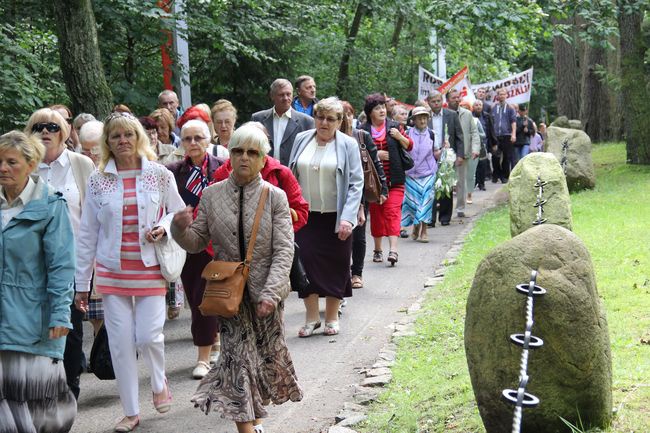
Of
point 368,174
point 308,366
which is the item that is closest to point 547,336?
point 308,366

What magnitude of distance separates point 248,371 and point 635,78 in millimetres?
17598

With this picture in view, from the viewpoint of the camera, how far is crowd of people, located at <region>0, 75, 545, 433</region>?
5.91 metres

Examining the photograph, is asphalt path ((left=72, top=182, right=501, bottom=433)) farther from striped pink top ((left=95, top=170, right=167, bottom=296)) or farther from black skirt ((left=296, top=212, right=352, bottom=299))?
striped pink top ((left=95, top=170, right=167, bottom=296))

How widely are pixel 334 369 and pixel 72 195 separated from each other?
2.52 m

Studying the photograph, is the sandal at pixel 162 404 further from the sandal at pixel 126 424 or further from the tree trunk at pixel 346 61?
the tree trunk at pixel 346 61

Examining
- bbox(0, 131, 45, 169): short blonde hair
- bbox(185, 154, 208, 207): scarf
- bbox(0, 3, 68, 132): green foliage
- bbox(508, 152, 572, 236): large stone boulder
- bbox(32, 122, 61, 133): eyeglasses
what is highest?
bbox(0, 3, 68, 132): green foliage

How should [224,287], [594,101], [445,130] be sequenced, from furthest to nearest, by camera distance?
[594,101] < [445,130] < [224,287]

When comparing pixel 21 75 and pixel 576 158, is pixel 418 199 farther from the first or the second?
pixel 21 75

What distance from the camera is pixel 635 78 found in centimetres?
2214

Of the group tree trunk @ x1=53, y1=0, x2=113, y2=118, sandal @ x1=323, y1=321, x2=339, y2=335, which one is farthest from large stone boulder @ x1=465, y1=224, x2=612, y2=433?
tree trunk @ x1=53, y1=0, x2=113, y2=118

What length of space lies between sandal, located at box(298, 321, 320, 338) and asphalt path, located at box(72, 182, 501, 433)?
0.26ft

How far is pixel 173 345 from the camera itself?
974 cm

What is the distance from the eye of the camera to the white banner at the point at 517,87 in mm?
29562

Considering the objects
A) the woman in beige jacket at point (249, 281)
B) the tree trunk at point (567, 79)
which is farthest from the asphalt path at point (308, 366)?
the tree trunk at point (567, 79)
